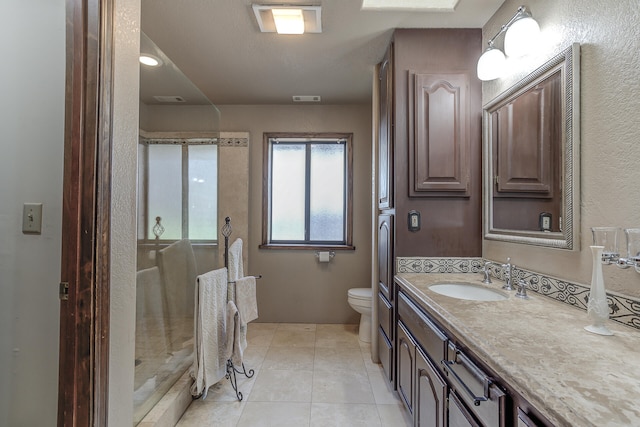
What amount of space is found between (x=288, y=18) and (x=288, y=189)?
5.77 feet

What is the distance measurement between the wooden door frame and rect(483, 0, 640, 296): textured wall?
1803 mm

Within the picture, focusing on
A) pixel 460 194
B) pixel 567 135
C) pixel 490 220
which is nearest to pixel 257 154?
pixel 460 194

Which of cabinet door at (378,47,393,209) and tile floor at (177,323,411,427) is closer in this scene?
tile floor at (177,323,411,427)

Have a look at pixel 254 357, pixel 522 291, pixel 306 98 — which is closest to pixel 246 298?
pixel 254 357

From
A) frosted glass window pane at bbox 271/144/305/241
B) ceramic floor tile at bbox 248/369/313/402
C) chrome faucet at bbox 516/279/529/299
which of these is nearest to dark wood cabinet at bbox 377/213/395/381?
ceramic floor tile at bbox 248/369/313/402

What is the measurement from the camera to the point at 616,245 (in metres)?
0.97

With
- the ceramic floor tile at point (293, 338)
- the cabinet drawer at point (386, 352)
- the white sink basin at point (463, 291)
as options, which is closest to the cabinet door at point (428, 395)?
the white sink basin at point (463, 291)

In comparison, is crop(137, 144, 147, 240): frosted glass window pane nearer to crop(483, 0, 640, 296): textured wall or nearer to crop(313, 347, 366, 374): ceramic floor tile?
crop(313, 347, 366, 374): ceramic floor tile

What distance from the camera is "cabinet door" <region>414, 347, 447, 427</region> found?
42.8 inches

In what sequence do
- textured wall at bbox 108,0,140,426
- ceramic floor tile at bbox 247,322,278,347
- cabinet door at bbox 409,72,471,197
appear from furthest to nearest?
1. ceramic floor tile at bbox 247,322,278,347
2. cabinet door at bbox 409,72,471,197
3. textured wall at bbox 108,0,140,426

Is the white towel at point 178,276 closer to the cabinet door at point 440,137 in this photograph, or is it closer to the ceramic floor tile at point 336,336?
the ceramic floor tile at point 336,336

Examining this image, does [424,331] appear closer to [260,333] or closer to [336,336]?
[336,336]

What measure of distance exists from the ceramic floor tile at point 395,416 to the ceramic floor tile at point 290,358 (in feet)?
2.12

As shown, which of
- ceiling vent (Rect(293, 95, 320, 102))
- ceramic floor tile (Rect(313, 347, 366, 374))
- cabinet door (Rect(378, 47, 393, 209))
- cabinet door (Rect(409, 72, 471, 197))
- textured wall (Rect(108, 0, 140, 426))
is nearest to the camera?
textured wall (Rect(108, 0, 140, 426))
